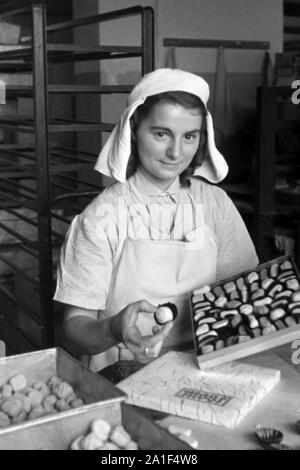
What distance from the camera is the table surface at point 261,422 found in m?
1.35

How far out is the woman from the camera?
194cm

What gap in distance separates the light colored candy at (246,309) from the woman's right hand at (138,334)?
0.23 meters

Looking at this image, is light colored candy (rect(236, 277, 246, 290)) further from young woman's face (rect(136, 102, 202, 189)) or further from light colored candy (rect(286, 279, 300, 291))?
young woman's face (rect(136, 102, 202, 189))

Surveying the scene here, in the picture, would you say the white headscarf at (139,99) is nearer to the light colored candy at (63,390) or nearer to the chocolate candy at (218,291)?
A: the chocolate candy at (218,291)

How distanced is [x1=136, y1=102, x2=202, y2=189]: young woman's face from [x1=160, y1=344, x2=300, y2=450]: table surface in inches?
25.9

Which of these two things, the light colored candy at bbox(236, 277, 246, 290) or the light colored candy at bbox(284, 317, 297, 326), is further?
the light colored candy at bbox(236, 277, 246, 290)

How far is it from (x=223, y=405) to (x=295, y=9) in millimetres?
5086

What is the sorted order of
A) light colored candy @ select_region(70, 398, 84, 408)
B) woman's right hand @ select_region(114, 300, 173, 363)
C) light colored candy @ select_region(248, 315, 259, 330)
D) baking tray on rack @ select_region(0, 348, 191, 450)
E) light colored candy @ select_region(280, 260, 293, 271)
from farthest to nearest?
light colored candy @ select_region(280, 260, 293, 271) → light colored candy @ select_region(248, 315, 259, 330) → woman's right hand @ select_region(114, 300, 173, 363) → light colored candy @ select_region(70, 398, 84, 408) → baking tray on rack @ select_region(0, 348, 191, 450)

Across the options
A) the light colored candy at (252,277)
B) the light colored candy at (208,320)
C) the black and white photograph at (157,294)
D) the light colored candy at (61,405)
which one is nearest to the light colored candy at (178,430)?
the black and white photograph at (157,294)

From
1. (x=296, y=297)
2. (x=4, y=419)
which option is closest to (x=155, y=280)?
(x=296, y=297)

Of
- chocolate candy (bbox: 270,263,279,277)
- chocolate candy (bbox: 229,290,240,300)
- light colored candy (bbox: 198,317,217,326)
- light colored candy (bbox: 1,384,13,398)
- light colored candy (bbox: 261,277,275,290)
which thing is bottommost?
light colored candy (bbox: 1,384,13,398)

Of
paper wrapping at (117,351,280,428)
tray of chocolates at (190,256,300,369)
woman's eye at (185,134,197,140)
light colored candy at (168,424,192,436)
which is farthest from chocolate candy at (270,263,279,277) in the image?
light colored candy at (168,424,192,436)

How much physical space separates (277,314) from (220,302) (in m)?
0.17
